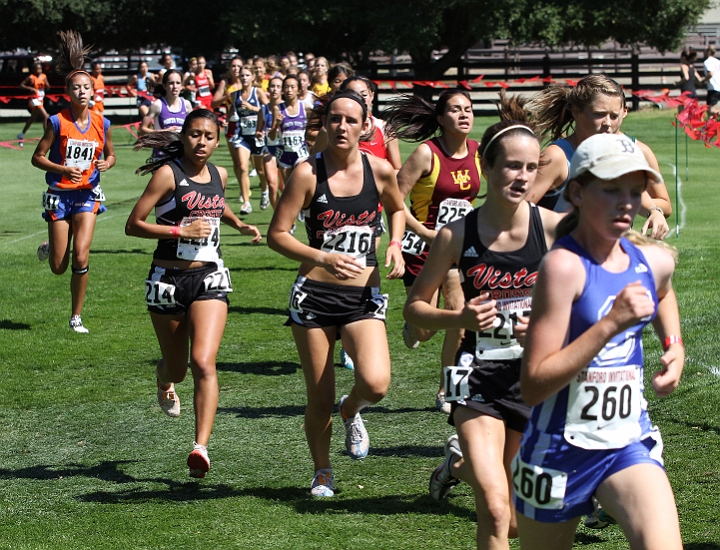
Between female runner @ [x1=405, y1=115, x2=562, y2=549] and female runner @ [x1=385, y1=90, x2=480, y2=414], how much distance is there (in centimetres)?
244

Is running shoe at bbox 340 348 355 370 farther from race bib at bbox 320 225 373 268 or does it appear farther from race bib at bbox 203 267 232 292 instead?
race bib at bbox 320 225 373 268

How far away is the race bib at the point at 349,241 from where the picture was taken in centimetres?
584

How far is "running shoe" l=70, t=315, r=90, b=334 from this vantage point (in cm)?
1035

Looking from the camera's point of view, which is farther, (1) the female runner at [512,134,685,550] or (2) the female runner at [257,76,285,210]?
(2) the female runner at [257,76,285,210]

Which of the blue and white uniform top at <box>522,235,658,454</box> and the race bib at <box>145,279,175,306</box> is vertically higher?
the blue and white uniform top at <box>522,235,658,454</box>

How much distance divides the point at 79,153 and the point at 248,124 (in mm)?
7527

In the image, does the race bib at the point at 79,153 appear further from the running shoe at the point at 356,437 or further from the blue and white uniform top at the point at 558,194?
the blue and white uniform top at the point at 558,194

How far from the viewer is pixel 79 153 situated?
10.3 meters

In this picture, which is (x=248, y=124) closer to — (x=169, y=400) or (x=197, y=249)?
(x=169, y=400)

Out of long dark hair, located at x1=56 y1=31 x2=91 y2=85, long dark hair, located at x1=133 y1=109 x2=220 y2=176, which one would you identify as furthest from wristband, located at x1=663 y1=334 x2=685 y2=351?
long dark hair, located at x1=56 y1=31 x2=91 y2=85

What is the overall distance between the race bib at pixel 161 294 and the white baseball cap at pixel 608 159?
3.54 metres

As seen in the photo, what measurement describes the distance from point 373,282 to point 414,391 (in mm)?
2425

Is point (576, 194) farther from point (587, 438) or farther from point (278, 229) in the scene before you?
point (278, 229)

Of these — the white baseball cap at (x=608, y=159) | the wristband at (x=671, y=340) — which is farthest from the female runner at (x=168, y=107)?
the white baseball cap at (x=608, y=159)
